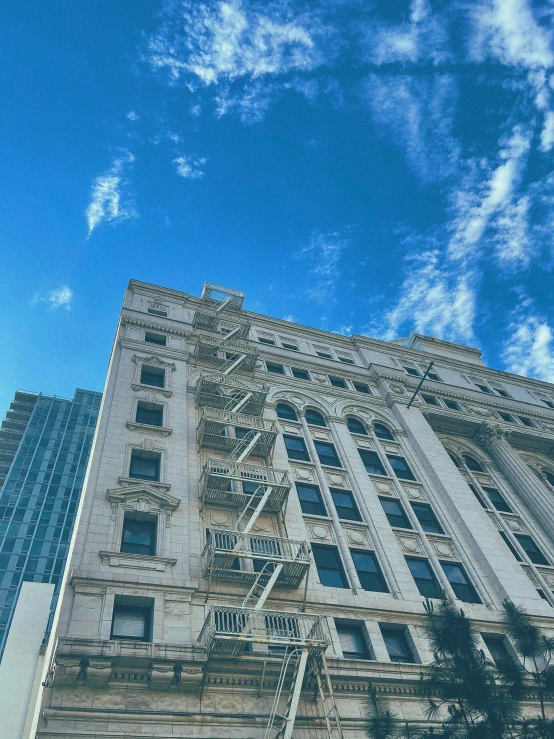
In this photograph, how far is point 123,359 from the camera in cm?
3152

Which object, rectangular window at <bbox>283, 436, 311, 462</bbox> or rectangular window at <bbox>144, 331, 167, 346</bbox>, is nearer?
rectangular window at <bbox>283, 436, 311, 462</bbox>

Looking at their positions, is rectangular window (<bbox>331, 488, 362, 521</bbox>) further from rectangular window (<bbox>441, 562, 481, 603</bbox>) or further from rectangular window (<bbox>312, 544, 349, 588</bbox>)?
rectangular window (<bbox>441, 562, 481, 603</bbox>)

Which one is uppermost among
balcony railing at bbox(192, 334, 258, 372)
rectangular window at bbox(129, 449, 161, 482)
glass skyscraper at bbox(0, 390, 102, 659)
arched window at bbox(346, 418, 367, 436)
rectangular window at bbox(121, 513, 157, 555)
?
glass skyscraper at bbox(0, 390, 102, 659)

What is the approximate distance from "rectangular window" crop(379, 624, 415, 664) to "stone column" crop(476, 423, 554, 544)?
14.6 metres

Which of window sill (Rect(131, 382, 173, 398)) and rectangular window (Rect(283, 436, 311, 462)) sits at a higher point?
window sill (Rect(131, 382, 173, 398))

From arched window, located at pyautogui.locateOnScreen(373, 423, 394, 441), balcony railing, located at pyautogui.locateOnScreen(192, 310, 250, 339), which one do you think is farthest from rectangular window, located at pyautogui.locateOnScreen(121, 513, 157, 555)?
balcony railing, located at pyautogui.locateOnScreen(192, 310, 250, 339)

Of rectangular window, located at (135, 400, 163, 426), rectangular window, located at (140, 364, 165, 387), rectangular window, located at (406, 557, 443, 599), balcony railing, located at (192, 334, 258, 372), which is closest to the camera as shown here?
rectangular window, located at (406, 557, 443, 599)

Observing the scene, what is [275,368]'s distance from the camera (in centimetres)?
3806

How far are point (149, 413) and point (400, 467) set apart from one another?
47.8 ft

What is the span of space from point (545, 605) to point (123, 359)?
78.9 ft

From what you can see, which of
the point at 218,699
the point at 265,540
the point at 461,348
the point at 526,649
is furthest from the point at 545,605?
the point at 461,348

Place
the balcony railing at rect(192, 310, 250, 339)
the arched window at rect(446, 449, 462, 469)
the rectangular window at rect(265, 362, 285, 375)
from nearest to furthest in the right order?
the balcony railing at rect(192, 310, 250, 339) → the arched window at rect(446, 449, 462, 469) → the rectangular window at rect(265, 362, 285, 375)

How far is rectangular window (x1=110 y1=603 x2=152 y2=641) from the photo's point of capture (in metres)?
17.9

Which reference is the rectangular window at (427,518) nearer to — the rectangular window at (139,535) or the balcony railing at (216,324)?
the rectangular window at (139,535)
